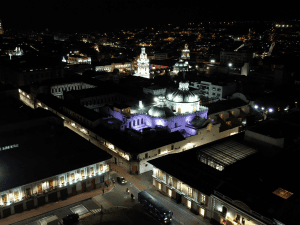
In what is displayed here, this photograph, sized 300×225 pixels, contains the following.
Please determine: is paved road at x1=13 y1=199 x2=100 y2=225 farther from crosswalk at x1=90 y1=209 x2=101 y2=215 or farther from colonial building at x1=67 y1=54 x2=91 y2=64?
colonial building at x1=67 y1=54 x2=91 y2=64

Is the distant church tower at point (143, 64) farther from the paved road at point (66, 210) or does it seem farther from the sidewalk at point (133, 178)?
the paved road at point (66, 210)

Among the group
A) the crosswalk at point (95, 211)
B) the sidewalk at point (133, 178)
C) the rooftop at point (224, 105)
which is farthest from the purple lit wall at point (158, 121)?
the crosswalk at point (95, 211)

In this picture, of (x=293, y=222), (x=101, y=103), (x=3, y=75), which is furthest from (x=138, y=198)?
(x=3, y=75)

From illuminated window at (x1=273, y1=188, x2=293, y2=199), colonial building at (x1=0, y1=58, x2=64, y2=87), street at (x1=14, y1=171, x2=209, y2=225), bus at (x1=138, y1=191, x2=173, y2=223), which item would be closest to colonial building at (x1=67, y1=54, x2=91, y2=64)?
colonial building at (x1=0, y1=58, x2=64, y2=87)

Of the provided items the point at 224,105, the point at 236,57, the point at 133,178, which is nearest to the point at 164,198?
the point at 133,178

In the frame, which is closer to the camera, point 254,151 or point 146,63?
point 254,151

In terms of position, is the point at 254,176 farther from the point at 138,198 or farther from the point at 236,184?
the point at 138,198

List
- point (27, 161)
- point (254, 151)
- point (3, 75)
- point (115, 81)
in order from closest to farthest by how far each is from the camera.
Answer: point (27, 161) → point (254, 151) → point (115, 81) → point (3, 75)

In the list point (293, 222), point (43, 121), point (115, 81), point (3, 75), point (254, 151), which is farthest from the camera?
point (3, 75)
